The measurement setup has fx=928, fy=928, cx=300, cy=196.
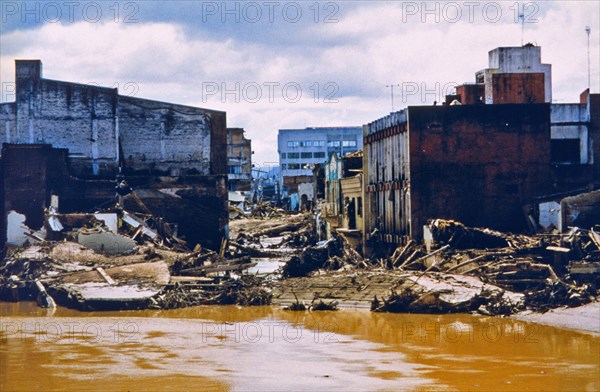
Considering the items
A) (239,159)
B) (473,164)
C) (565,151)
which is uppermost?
(239,159)

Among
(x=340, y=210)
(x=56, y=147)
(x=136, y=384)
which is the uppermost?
(x=56, y=147)

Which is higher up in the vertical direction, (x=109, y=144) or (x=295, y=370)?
(x=109, y=144)

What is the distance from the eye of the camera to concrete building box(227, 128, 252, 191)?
94.8 metres

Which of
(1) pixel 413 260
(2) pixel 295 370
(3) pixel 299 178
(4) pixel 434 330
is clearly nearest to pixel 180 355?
(2) pixel 295 370

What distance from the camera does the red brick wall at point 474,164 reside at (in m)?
37.3

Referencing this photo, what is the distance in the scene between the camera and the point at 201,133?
50250 mm

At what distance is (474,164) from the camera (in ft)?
123

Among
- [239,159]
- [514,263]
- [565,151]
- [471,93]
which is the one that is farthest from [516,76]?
[239,159]

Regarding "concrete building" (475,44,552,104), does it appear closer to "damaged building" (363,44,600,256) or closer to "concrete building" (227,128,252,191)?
"damaged building" (363,44,600,256)

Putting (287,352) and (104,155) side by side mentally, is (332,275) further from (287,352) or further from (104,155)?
(104,155)

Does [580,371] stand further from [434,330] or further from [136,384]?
[136,384]

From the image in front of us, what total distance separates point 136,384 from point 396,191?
2280 cm

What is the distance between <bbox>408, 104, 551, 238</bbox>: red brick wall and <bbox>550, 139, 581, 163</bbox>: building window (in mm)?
4470

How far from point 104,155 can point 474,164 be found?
66.6 feet
